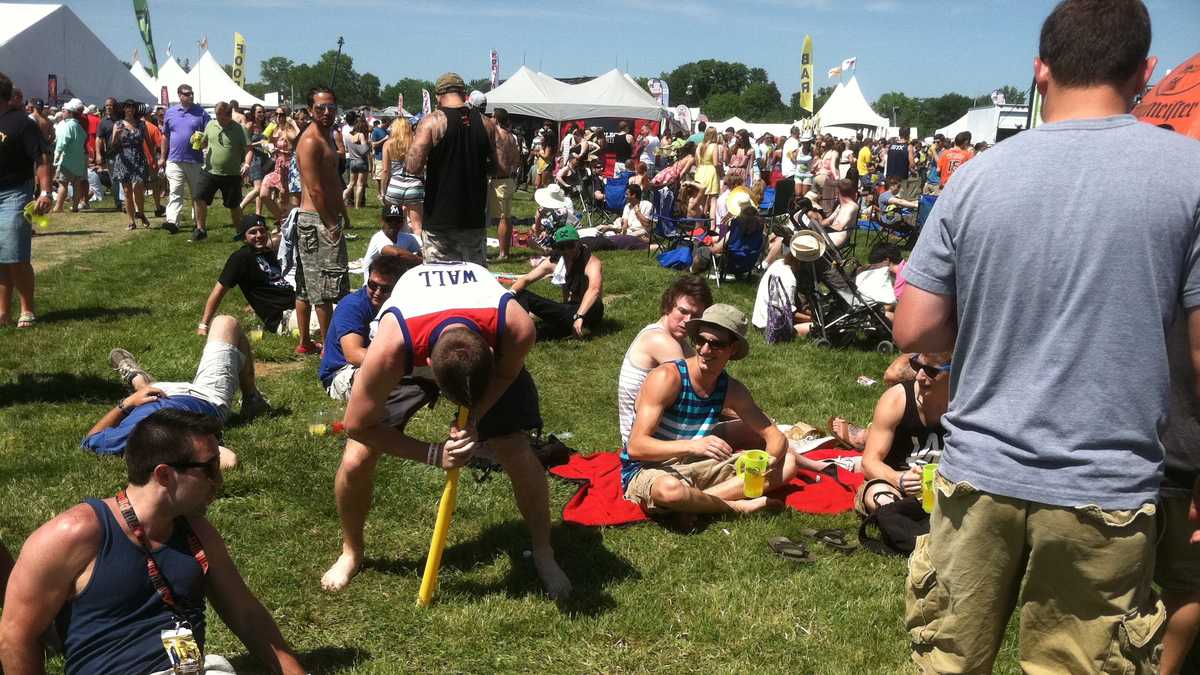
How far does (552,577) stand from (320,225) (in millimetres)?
3828

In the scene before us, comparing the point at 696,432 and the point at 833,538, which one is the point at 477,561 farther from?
the point at 833,538

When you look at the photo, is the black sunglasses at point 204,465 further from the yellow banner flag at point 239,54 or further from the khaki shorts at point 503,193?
the yellow banner flag at point 239,54

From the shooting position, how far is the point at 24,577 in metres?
2.50

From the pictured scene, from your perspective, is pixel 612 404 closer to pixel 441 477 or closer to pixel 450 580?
pixel 441 477

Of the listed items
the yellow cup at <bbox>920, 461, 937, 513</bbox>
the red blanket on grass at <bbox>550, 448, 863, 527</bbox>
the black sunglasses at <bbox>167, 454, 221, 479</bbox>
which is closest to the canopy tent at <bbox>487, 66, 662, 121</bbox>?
the red blanket on grass at <bbox>550, 448, 863, 527</bbox>

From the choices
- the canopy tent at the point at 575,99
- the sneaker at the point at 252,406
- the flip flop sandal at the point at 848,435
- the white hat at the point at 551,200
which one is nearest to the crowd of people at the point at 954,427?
the sneaker at the point at 252,406

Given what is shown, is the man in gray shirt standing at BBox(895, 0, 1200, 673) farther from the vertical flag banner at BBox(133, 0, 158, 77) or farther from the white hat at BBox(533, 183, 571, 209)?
the vertical flag banner at BBox(133, 0, 158, 77)

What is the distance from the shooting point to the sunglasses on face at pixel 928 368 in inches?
176

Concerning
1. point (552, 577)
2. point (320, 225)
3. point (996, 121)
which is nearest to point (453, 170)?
→ point (320, 225)

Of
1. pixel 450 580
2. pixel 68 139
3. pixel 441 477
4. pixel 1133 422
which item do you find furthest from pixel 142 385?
pixel 68 139

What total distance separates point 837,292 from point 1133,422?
697cm

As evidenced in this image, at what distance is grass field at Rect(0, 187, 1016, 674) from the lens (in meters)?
3.65

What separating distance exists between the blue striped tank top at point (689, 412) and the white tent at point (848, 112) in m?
33.5

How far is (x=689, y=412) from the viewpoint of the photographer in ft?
15.9
